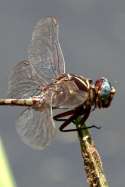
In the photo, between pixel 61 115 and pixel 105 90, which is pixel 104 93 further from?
pixel 61 115

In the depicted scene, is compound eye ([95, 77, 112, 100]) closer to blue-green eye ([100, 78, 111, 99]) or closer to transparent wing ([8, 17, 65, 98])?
blue-green eye ([100, 78, 111, 99])

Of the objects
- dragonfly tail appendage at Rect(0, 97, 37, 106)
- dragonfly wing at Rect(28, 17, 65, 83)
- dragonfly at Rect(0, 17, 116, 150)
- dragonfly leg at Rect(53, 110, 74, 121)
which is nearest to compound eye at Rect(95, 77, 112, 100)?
dragonfly at Rect(0, 17, 116, 150)

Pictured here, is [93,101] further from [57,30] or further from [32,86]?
[57,30]

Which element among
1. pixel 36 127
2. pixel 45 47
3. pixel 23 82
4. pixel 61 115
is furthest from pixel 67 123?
pixel 45 47

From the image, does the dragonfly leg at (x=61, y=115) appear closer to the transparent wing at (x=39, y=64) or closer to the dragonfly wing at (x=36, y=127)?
the dragonfly wing at (x=36, y=127)

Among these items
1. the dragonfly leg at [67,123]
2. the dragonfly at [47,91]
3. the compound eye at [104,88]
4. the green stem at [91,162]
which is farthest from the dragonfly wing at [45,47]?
the green stem at [91,162]

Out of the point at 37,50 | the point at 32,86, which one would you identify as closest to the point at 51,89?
the point at 32,86

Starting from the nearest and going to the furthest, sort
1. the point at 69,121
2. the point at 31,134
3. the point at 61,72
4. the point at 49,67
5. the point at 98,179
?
the point at 98,179 < the point at 69,121 < the point at 31,134 < the point at 61,72 < the point at 49,67
